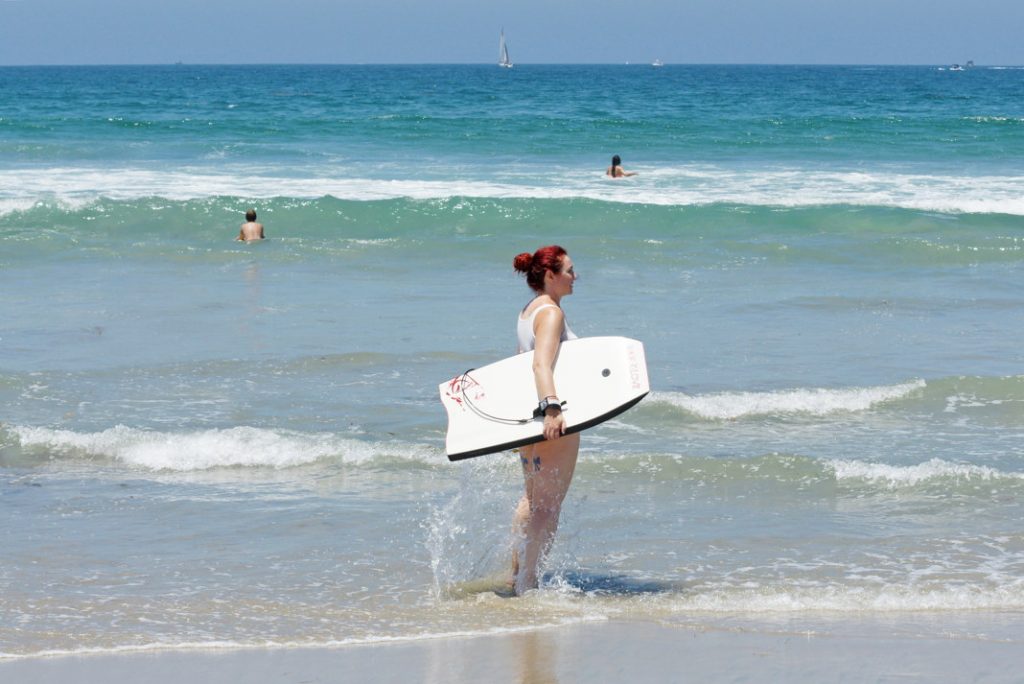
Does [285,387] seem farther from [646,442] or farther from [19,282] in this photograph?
[19,282]

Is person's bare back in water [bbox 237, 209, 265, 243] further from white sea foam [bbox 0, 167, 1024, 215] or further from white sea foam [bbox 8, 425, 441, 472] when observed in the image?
white sea foam [bbox 8, 425, 441, 472]

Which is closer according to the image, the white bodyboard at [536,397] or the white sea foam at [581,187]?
the white bodyboard at [536,397]

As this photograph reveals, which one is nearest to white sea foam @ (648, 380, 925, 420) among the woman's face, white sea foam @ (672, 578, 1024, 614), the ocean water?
the ocean water

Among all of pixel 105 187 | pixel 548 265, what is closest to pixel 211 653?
pixel 548 265

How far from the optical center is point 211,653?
16.0ft

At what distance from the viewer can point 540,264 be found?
524cm

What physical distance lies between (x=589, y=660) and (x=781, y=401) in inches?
169

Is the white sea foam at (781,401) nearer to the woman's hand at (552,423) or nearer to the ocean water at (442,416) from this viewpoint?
the ocean water at (442,416)

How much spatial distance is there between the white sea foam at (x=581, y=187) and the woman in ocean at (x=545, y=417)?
15.5 metres

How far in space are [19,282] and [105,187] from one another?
9444mm

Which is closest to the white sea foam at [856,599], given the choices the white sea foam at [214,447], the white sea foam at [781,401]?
the white sea foam at [214,447]

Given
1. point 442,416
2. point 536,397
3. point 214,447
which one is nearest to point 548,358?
point 536,397

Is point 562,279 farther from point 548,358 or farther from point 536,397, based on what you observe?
point 536,397

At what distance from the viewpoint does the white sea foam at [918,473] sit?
23.3 ft
